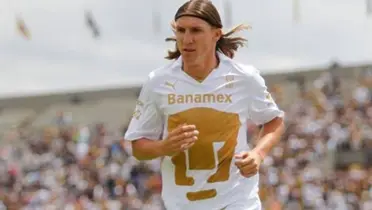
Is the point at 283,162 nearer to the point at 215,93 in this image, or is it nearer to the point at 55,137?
the point at 55,137

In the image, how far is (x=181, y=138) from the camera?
19.2ft

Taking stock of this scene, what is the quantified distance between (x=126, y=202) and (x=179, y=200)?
45.2ft

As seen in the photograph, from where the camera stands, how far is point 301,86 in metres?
31.4

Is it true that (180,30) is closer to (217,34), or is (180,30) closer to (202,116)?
(217,34)

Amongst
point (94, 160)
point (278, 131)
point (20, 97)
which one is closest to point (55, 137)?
point (94, 160)

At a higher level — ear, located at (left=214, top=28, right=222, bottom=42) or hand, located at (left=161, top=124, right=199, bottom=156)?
ear, located at (left=214, top=28, right=222, bottom=42)

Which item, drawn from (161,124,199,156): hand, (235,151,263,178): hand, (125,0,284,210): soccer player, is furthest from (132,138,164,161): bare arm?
(235,151,263,178): hand

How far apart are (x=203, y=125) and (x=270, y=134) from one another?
585 mm

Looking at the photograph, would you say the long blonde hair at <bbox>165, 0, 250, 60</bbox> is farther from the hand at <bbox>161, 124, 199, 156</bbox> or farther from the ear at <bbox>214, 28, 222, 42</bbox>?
the hand at <bbox>161, 124, 199, 156</bbox>

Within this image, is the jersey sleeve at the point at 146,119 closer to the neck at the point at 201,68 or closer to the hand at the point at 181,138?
the neck at the point at 201,68

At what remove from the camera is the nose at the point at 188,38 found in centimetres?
608

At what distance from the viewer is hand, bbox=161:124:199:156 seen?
584cm

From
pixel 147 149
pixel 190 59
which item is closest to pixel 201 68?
pixel 190 59

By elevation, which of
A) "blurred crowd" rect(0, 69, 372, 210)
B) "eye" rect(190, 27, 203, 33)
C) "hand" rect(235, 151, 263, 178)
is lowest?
"blurred crowd" rect(0, 69, 372, 210)
